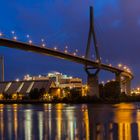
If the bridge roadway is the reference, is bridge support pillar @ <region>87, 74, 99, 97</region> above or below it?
below

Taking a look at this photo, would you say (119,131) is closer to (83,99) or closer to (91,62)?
(91,62)

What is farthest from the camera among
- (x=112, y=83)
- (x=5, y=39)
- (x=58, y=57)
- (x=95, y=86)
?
(x=112, y=83)

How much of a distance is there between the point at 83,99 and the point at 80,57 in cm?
1516

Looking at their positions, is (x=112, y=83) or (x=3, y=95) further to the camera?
(x=3, y=95)

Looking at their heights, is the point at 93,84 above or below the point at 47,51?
below

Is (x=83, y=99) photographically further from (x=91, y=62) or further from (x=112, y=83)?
(x=112, y=83)

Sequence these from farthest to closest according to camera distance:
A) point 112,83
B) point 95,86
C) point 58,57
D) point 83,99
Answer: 1. point 112,83
2. point 83,99
3. point 95,86
4. point 58,57

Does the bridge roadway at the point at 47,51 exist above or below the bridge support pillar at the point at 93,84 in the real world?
above

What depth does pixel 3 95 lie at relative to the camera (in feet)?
572

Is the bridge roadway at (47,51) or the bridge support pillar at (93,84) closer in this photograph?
the bridge roadway at (47,51)

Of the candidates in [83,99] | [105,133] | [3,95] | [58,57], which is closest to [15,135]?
[105,133]

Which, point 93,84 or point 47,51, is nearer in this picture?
point 47,51

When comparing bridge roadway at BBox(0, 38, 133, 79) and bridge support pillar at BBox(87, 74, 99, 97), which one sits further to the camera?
bridge support pillar at BBox(87, 74, 99, 97)

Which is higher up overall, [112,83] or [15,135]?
[112,83]
